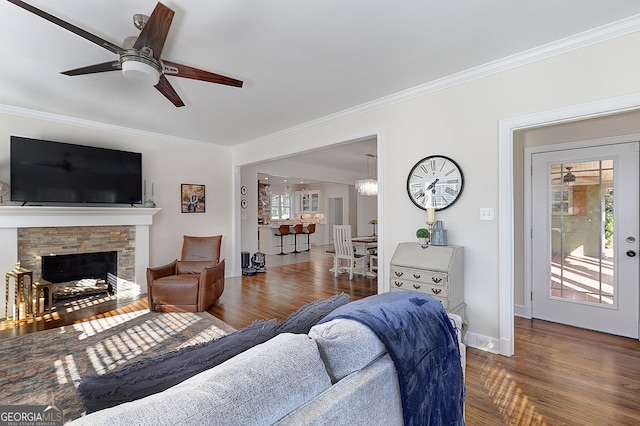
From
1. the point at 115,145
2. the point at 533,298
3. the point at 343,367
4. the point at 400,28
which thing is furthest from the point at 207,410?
the point at 115,145

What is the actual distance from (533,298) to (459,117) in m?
2.45

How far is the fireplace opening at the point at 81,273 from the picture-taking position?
4285mm

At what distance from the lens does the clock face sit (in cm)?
301

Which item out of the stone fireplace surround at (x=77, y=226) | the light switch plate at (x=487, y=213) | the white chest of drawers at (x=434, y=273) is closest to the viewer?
the white chest of drawers at (x=434, y=273)

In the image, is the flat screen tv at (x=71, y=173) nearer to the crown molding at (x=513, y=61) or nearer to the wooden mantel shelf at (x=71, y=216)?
the wooden mantel shelf at (x=71, y=216)

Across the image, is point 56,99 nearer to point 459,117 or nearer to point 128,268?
point 128,268

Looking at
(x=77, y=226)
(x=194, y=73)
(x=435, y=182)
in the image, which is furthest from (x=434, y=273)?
(x=77, y=226)

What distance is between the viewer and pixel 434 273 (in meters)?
2.72

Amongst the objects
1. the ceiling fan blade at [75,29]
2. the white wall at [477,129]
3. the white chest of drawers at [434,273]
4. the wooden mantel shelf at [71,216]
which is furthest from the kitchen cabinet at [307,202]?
the ceiling fan blade at [75,29]

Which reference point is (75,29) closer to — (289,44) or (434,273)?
(289,44)

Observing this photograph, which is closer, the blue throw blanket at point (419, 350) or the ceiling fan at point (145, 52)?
the blue throw blanket at point (419, 350)

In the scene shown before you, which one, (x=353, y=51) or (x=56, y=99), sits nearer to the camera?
(x=353, y=51)

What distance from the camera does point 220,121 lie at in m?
4.39

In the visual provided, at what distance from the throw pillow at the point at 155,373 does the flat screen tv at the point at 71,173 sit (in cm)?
435
